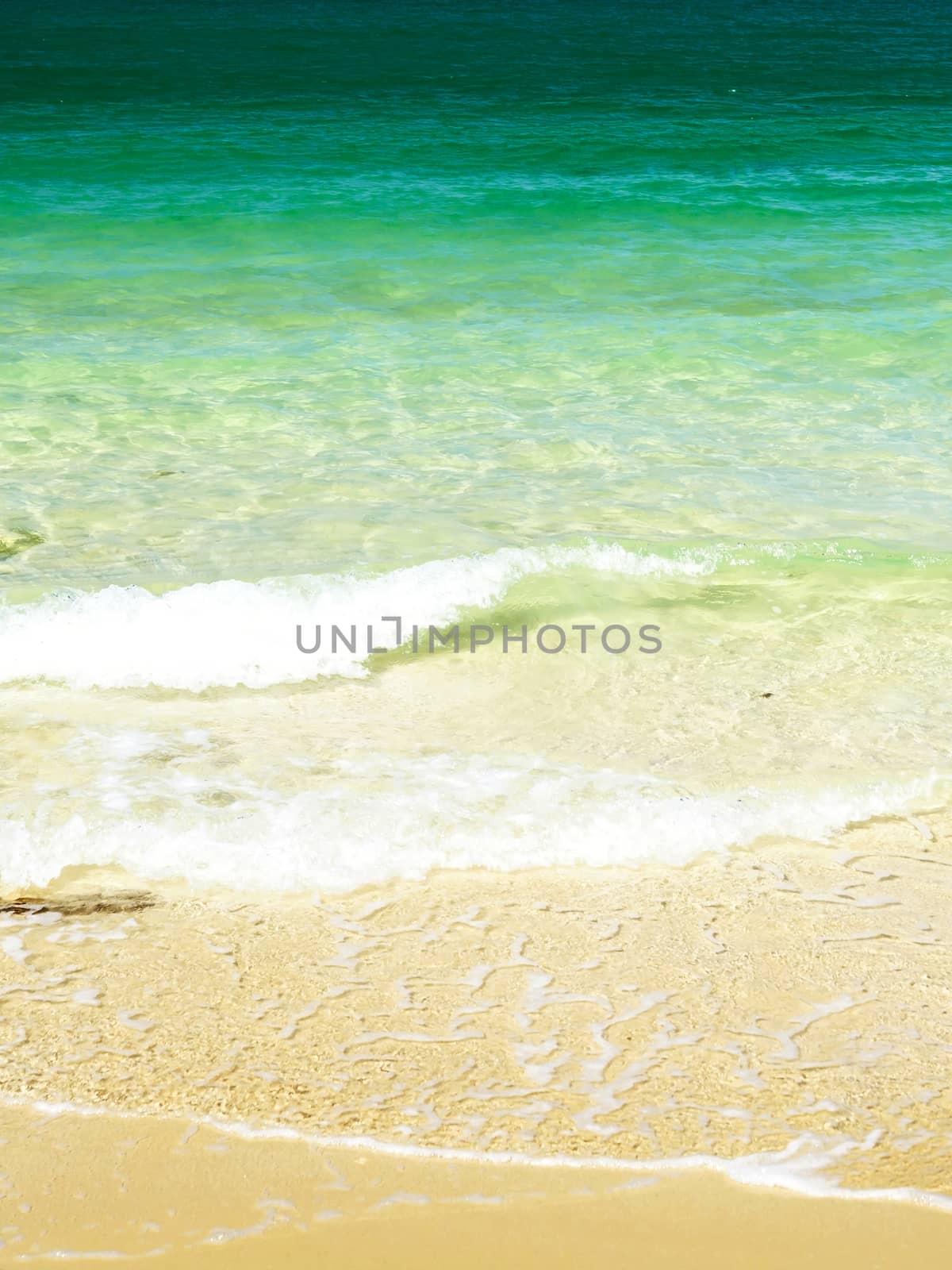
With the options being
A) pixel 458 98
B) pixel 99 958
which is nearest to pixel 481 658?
pixel 99 958

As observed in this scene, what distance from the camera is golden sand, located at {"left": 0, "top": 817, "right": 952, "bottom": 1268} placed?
2.20 meters

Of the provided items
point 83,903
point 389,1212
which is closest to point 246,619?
point 83,903

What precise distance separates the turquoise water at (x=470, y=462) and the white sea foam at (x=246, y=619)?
21mm

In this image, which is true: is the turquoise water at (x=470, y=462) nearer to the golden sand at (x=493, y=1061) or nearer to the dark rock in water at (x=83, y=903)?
the dark rock in water at (x=83, y=903)

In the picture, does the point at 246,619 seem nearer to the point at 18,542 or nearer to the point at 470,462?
the point at 18,542

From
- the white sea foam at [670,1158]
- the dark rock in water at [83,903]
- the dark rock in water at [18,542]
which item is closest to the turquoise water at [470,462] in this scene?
the dark rock in water at [18,542]

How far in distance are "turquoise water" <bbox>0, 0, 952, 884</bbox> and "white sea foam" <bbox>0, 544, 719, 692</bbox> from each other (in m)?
0.02

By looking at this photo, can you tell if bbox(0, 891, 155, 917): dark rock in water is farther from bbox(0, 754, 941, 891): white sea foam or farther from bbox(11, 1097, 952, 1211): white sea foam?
bbox(11, 1097, 952, 1211): white sea foam

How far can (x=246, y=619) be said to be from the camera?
16.0 ft

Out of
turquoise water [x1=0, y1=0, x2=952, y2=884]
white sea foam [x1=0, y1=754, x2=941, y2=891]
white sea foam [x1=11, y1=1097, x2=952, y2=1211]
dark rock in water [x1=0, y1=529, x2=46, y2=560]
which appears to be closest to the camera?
white sea foam [x1=11, y1=1097, x2=952, y2=1211]

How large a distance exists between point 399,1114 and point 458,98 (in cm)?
1990

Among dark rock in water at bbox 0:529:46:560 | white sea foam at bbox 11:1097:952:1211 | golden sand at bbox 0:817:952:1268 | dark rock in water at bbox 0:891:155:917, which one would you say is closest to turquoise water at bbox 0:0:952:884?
dark rock in water at bbox 0:529:46:560

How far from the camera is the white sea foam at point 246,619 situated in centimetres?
458

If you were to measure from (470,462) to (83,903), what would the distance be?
13.1 feet
